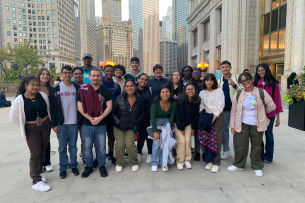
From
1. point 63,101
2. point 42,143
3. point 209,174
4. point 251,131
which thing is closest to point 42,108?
point 63,101

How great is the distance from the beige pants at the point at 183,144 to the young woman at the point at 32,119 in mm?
2491

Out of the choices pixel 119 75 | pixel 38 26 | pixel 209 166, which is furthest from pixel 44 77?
pixel 38 26

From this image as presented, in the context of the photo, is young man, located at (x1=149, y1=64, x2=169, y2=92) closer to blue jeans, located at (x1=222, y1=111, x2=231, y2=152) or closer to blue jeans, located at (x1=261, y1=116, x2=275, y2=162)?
blue jeans, located at (x1=222, y1=111, x2=231, y2=152)

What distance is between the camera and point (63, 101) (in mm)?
3699

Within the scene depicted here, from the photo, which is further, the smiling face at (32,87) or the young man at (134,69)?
the young man at (134,69)

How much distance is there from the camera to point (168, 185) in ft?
11.2

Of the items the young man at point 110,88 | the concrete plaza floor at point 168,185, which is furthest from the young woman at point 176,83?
the concrete plaza floor at point 168,185

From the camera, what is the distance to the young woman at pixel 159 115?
4.06 meters

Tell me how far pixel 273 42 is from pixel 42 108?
642 inches

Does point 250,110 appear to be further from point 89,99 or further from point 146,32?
point 146,32

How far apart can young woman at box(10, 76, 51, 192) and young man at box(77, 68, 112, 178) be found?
68cm

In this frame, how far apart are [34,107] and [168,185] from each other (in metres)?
2.69

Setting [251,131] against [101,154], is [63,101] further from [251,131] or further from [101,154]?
[251,131]

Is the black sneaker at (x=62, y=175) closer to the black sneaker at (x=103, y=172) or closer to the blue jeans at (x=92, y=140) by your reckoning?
the blue jeans at (x=92, y=140)
